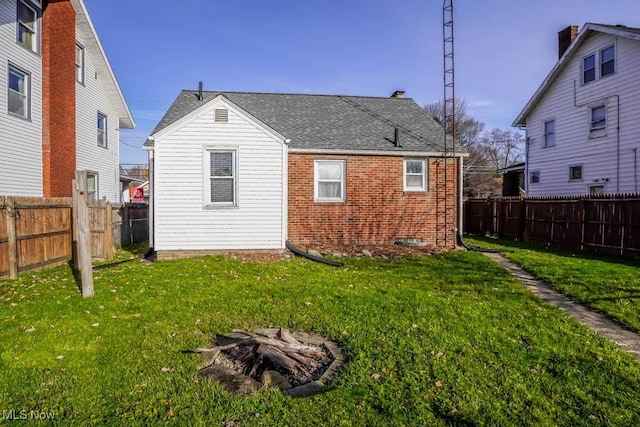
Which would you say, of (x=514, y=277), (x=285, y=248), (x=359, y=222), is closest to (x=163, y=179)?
(x=285, y=248)

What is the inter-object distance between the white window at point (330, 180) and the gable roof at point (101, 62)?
1205 cm

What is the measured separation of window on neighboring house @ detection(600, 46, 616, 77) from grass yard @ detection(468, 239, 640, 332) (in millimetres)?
9196

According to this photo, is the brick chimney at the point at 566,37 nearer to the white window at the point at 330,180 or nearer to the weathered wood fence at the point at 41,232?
the white window at the point at 330,180

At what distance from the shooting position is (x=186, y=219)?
1101 centimetres

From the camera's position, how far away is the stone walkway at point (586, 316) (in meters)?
5.31

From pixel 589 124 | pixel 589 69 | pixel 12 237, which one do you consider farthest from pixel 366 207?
pixel 589 69

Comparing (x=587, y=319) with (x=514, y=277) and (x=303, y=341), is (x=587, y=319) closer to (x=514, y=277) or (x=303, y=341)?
(x=514, y=277)

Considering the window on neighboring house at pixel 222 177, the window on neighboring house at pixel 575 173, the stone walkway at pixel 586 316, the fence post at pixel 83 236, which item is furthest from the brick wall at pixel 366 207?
the window on neighboring house at pixel 575 173

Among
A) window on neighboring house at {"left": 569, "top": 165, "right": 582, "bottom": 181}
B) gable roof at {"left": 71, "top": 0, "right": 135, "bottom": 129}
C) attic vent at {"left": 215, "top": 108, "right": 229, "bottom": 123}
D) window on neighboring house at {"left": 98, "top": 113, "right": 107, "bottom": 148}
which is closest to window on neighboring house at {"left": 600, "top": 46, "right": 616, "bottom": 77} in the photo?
window on neighboring house at {"left": 569, "top": 165, "right": 582, "bottom": 181}

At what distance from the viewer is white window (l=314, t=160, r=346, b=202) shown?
13.0 m

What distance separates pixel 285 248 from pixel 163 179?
392cm

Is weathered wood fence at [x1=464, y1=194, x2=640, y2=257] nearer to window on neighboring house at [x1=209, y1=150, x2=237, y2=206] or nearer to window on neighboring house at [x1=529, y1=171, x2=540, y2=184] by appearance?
window on neighboring house at [x1=529, y1=171, x2=540, y2=184]

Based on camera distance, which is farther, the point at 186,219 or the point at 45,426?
the point at 186,219

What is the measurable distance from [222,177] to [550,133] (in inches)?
678
